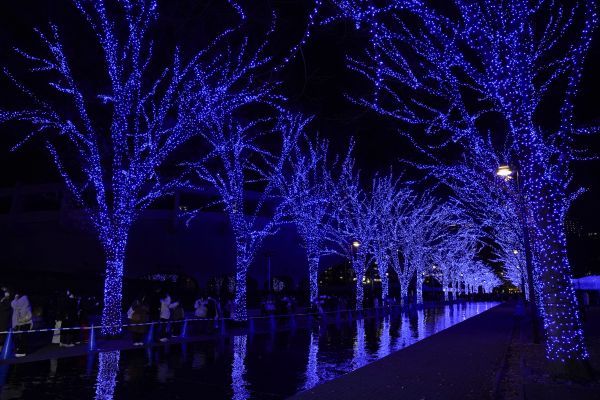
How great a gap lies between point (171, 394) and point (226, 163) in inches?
577

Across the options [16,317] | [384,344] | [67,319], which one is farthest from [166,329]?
[384,344]

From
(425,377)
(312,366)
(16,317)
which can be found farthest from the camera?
(16,317)

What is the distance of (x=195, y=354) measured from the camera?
14.3 metres

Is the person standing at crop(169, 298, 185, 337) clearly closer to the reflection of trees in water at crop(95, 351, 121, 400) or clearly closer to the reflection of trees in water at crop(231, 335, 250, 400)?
the reflection of trees in water at crop(231, 335, 250, 400)

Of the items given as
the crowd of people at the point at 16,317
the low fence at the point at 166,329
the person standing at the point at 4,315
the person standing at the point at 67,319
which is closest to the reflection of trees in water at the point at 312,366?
the low fence at the point at 166,329

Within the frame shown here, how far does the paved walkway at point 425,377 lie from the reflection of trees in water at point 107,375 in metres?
3.21

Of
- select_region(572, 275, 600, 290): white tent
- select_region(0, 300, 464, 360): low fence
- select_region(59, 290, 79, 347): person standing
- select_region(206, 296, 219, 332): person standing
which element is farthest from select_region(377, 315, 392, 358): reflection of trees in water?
select_region(572, 275, 600, 290): white tent

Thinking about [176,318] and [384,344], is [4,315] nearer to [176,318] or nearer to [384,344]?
[176,318]

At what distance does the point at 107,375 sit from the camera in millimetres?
10562

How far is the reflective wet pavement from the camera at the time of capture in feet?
28.9

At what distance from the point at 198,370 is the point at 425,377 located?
479 centimetres

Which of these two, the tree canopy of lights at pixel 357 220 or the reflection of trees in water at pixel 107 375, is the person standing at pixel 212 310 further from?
the tree canopy of lights at pixel 357 220

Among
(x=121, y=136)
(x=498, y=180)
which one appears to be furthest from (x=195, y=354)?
(x=498, y=180)

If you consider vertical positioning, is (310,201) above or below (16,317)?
above
